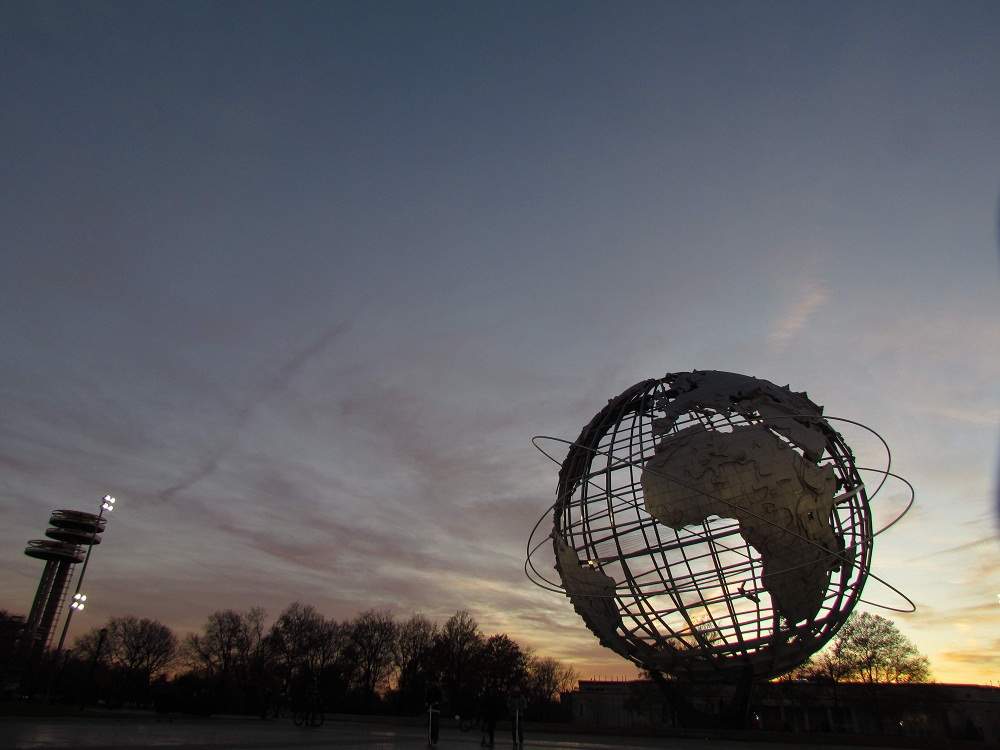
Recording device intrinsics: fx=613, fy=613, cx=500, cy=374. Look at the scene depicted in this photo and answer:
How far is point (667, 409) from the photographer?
17.9 metres

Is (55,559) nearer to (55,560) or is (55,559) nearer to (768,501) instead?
(55,560)

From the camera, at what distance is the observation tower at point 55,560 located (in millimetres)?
77938

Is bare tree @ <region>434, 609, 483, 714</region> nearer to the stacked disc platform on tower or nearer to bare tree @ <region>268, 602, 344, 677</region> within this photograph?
bare tree @ <region>268, 602, 344, 677</region>

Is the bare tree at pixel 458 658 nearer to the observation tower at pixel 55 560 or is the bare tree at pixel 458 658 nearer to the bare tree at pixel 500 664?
the bare tree at pixel 500 664

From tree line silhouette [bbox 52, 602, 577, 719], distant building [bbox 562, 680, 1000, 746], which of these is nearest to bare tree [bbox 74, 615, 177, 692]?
tree line silhouette [bbox 52, 602, 577, 719]

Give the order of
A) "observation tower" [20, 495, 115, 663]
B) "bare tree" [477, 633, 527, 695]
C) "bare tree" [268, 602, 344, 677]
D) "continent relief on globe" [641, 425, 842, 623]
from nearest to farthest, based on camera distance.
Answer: "continent relief on globe" [641, 425, 842, 623]
"bare tree" [477, 633, 527, 695]
"bare tree" [268, 602, 344, 677]
"observation tower" [20, 495, 115, 663]

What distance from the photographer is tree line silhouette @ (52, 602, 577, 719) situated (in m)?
44.3

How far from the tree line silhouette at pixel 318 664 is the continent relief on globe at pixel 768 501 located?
88.1 ft

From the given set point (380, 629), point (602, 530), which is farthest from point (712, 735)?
point (380, 629)

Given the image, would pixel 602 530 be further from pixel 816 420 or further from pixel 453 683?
pixel 453 683

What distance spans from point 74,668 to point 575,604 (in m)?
72.7

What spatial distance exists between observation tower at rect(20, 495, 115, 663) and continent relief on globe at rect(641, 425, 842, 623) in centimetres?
8373

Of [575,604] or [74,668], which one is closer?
[575,604]

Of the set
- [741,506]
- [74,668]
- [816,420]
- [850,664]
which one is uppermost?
[816,420]
